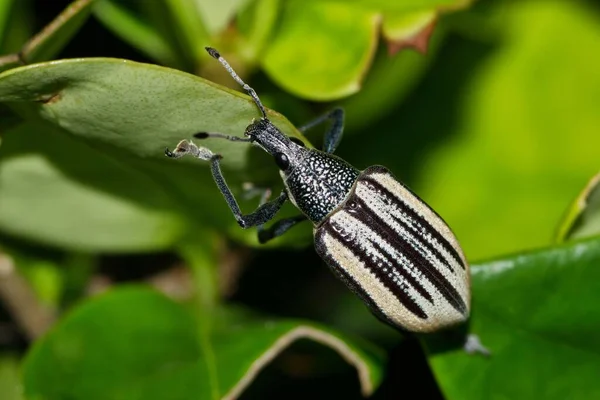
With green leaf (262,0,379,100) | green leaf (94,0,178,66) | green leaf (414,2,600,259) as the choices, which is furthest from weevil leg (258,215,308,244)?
green leaf (414,2,600,259)

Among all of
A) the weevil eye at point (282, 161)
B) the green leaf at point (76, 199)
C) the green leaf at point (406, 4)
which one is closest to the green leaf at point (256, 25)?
the green leaf at point (406, 4)

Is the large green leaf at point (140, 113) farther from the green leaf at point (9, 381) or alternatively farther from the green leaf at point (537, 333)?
the green leaf at point (9, 381)

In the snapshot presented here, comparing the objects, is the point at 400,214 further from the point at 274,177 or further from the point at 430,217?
the point at 274,177

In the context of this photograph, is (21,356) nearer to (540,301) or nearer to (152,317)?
(152,317)

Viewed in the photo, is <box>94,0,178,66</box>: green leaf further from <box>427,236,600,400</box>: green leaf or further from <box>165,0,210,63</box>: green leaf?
<box>427,236,600,400</box>: green leaf

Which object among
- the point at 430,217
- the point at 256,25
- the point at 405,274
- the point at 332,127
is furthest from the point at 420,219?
the point at 256,25

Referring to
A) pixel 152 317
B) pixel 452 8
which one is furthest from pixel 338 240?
pixel 452 8
